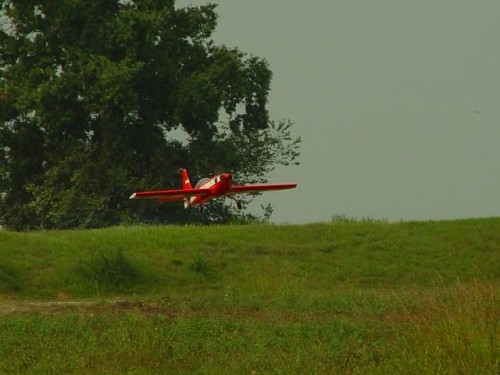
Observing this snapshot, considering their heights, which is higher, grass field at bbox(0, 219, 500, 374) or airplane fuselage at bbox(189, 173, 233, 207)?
airplane fuselage at bbox(189, 173, 233, 207)

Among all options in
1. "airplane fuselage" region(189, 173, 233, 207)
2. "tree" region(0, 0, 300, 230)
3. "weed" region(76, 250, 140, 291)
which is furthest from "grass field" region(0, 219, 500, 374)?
"tree" region(0, 0, 300, 230)

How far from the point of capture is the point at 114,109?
151ft

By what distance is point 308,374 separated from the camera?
13945 mm

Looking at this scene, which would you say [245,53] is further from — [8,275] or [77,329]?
[77,329]

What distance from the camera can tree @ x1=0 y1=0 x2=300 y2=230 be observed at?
44.2 meters

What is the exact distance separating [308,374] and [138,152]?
33.8 metres

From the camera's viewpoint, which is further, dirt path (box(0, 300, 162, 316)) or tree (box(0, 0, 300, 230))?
tree (box(0, 0, 300, 230))

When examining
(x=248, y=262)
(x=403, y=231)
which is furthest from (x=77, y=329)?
(x=403, y=231)

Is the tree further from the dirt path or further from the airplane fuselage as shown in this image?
the dirt path

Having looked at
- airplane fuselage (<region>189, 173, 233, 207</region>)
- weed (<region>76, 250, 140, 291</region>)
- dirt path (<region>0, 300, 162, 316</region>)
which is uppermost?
airplane fuselage (<region>189, 173, 233, 207</region>)

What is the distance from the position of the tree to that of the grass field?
35.3 ft

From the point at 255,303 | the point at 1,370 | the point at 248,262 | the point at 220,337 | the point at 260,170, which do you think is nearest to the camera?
the point at 1,370

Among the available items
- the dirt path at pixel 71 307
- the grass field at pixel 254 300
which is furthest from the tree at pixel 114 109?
the dirt path at pixel 71 307

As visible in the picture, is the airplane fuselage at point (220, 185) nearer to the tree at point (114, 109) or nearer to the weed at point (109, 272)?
Result: the weed at point (109, 272)
